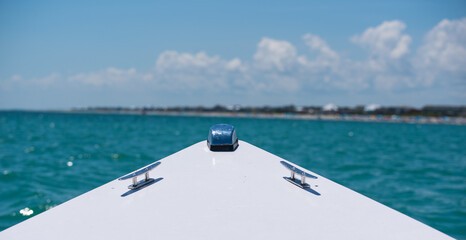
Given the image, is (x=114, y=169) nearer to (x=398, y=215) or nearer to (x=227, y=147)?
(x=227, y=147)

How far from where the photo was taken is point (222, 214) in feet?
9.78

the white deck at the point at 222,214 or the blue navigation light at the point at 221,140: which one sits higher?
the blue navigation light at the point at 221,140

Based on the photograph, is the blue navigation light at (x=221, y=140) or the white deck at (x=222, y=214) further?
the blue navigation light at (x=221, y=140)

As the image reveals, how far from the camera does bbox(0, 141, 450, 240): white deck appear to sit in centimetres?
266

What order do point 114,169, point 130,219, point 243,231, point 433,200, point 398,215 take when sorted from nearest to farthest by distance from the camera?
point 243,231, point 130,219, point 398,215, point 433,200, point 114,169

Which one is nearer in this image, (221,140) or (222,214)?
(222,214)

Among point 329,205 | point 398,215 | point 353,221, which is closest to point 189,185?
point 329,205

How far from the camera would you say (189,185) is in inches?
151

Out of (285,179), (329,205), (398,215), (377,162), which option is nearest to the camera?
(398,215)

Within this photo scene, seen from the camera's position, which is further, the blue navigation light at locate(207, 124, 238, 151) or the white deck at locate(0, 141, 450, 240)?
the blue navigation light at locate(207, 124, 238, 151)

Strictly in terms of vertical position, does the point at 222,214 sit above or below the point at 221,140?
below

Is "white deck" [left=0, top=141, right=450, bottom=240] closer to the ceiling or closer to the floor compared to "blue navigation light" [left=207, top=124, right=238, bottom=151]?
closer to the floor

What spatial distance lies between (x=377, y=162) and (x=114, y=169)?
1455 centimetres

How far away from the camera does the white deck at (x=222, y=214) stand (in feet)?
8.74
